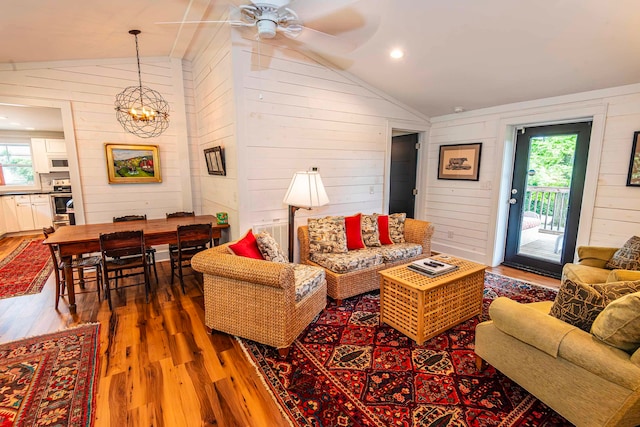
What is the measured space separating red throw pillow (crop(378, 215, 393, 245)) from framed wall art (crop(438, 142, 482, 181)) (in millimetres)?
1602

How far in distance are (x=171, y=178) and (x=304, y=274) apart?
10.3ft

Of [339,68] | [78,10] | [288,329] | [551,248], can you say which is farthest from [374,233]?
[78,10]

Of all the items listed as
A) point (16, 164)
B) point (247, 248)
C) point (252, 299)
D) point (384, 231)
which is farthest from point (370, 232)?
point (16, 164)

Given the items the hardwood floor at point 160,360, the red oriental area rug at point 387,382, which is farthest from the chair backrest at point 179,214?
the red oriental area rug at point 387,382

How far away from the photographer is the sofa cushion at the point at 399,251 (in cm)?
351

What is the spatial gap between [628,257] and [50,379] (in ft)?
15.6

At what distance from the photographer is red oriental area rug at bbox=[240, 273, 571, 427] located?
5.72 feet

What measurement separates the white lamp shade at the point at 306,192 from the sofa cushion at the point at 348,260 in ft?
2.13

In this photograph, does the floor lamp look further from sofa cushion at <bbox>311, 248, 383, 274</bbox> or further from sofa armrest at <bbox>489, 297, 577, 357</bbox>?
sofa armrest at <bbox>489, 297, 577, 357</bbox>

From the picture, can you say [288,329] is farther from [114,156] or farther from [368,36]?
[114,156]

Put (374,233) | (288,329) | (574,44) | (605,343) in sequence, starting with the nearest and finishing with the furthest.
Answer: (605,343), (288,329), (574,44), (374,233)

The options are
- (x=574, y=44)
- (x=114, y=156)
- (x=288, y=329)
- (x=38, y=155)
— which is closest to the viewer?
(x=288, y=329)

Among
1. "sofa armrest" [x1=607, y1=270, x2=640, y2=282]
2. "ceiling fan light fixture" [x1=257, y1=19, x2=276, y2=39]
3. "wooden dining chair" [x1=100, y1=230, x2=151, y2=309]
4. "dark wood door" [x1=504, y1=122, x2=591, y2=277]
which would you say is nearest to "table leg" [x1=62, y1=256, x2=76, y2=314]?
"wooden dining chair" [x1=100, y1=230, x2=151, y2=309]

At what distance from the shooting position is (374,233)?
383 centimetres
